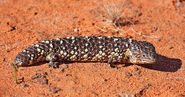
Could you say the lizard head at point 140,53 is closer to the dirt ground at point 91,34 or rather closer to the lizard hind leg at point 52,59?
the dirt ground at point 91,34

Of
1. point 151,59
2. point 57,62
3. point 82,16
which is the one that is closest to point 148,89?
point 151,59

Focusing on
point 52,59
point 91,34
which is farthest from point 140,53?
Answer: point 52,59

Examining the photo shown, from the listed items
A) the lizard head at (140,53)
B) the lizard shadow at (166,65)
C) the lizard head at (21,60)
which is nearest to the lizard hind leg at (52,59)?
the lizard head at (21,60)

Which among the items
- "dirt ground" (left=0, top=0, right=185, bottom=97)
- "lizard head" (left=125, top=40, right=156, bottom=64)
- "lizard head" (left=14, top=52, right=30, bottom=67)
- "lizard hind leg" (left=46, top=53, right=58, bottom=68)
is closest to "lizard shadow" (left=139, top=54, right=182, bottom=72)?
"dirt ground" (left=0, top=0, right=185, bottom=97)

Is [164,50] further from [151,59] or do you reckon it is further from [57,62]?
[57,62]

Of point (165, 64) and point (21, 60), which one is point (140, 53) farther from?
point (21, 60)

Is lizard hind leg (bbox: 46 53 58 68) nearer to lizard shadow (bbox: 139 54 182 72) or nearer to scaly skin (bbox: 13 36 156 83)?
scaly skin (bbox: 13 36 156 83)
